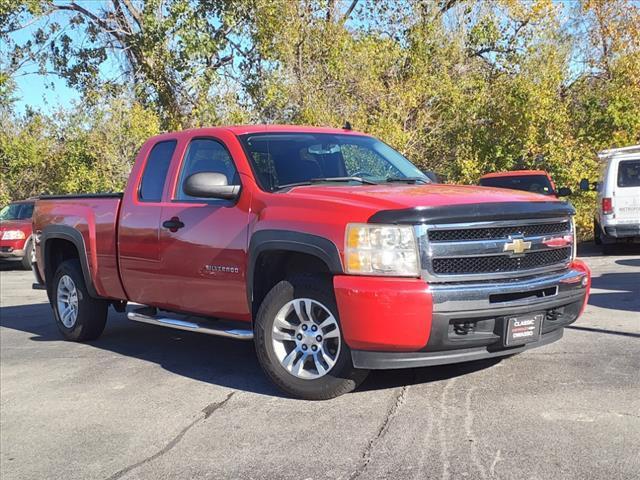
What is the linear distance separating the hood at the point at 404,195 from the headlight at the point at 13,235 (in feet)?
46.4

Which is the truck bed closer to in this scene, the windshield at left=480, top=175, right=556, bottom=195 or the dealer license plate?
the dealer license plate

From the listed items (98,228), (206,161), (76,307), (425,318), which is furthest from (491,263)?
(76,307)

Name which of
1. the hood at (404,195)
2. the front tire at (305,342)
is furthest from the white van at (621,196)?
the front tire at (305,342)

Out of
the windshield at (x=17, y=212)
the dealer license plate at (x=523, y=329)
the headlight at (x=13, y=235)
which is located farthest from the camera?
the windshield at (x=17, y=212)

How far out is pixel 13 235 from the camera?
17.8 m

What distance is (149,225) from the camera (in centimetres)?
651

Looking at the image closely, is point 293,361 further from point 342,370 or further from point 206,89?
point 206,89

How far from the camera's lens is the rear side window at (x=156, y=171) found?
21.9ft

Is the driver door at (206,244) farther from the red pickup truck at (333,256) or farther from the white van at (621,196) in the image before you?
the white van at (621,196)

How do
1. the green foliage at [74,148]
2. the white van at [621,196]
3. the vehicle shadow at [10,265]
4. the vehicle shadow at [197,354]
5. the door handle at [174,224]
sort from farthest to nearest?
the green foliage at [74,148]
the vehicle shadow at [10,265]
the white van at [621,196]
the door handle at [174,224]
the vehicle shadow at [197,354]

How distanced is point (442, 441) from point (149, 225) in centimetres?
338

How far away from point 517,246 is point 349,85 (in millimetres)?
14427

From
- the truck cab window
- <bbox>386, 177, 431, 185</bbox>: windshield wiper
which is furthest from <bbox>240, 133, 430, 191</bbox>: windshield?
the truck cab window

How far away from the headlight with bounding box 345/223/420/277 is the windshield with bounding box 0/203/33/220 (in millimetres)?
15760
